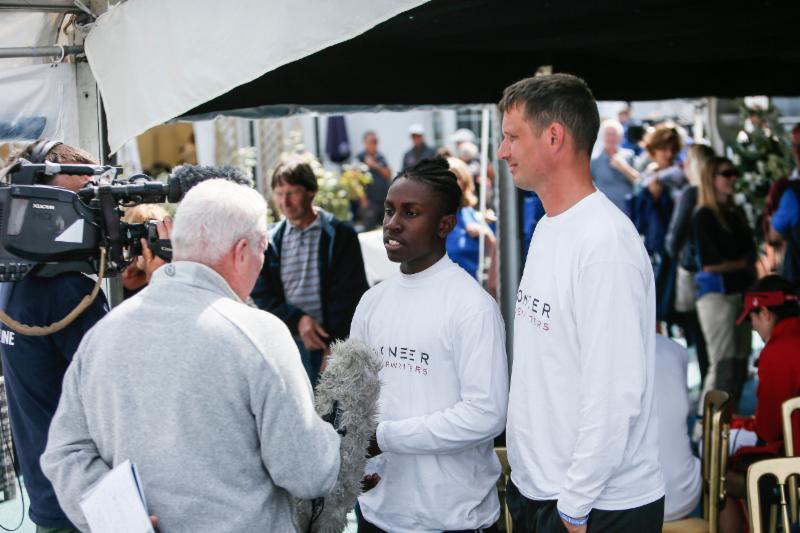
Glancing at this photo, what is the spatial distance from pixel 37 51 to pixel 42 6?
0.15 metres

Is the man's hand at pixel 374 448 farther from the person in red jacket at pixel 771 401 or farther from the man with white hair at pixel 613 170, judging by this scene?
the man with white hair at pixel 613 170

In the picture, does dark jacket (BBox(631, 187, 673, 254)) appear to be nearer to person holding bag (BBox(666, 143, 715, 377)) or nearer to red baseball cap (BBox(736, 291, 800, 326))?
person holding bag (BBox(666, 143, 715, 377))

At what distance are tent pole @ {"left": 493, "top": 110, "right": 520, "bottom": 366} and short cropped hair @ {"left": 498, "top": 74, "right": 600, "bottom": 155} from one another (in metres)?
3.07

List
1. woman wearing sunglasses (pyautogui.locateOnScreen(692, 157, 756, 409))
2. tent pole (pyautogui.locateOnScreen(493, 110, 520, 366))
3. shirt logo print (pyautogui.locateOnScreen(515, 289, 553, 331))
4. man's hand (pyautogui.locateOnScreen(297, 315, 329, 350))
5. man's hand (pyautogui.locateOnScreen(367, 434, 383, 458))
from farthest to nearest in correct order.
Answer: woman wearing sunglasses (pyautogui.locateOnScreen(692, 157, 756, 409)), tent pole (pyautogui.locateOnScreen(493, 110, 520, 366)), man's hand (pyautogui.locateOnScreen(297, 315, 329, 350)), man's hand (pyautogui.locateOnScreen(367, 434, 383, 458)), shirt logo print (pyautogui.locateOnScreen(515, 289, 553, 331))

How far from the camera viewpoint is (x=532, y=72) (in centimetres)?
531

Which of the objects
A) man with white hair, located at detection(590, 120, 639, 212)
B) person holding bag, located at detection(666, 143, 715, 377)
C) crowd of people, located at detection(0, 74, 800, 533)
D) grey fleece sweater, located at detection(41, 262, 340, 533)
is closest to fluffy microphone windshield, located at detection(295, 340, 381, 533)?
crowd of people, located at detection(0, 74, 800, 533)

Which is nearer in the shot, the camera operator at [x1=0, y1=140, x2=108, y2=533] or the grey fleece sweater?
the grey fleece sweater

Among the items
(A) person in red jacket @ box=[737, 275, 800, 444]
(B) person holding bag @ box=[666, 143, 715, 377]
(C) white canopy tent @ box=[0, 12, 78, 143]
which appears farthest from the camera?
(B) person holding bag @ box=[666, 143, 715, 377]

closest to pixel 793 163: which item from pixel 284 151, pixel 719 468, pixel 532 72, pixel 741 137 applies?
pixel 741 137

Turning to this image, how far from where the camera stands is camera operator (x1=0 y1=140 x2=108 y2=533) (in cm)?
245

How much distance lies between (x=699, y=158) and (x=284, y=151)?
211 inches

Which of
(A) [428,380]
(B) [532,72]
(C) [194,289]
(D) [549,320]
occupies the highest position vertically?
(B) [532,72]

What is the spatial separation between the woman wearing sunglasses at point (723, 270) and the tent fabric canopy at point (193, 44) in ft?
13.8

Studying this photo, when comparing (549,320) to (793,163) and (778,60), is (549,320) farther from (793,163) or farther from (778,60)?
(793,163)
